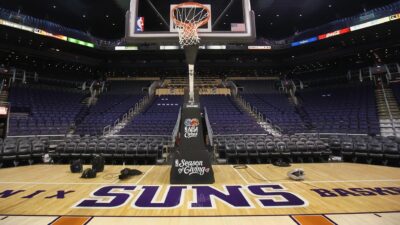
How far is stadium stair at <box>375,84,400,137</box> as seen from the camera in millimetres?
11875

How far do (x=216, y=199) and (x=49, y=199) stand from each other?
3.27 metres

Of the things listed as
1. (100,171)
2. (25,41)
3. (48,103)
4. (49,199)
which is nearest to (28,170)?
(100,171)

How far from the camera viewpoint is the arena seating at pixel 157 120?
1168 centimetres

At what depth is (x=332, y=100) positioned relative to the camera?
16000 millimetres

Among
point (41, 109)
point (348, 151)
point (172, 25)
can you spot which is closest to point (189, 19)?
point (172, 25)

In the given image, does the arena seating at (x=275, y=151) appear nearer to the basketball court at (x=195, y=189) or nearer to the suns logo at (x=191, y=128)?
the basketball court at (x=195, y=189)

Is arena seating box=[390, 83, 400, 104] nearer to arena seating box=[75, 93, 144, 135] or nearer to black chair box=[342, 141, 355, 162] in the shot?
black chair box=[342, 141, 355, 162]

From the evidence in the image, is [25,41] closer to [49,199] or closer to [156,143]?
[156,143]

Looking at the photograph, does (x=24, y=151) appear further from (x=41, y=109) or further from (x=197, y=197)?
(x=41, y=109)

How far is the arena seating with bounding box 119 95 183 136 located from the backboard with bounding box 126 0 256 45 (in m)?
5.94

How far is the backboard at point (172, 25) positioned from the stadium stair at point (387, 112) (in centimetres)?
1061

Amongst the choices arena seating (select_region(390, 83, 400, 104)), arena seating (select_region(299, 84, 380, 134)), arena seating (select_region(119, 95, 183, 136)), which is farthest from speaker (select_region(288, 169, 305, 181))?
arena seating (select_region(390, 83, 400, 104))

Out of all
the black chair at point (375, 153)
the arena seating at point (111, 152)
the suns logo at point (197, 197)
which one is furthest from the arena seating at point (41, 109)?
the black chair at point (375, 153)

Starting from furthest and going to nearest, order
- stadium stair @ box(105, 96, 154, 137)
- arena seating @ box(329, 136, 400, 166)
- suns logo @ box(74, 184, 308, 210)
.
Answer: stadium stair @ box(105, 96, 154, 137)
arena seating @ box(329, 136, 400, 166)
suns logo @ box(74, 184, 308, 210)
